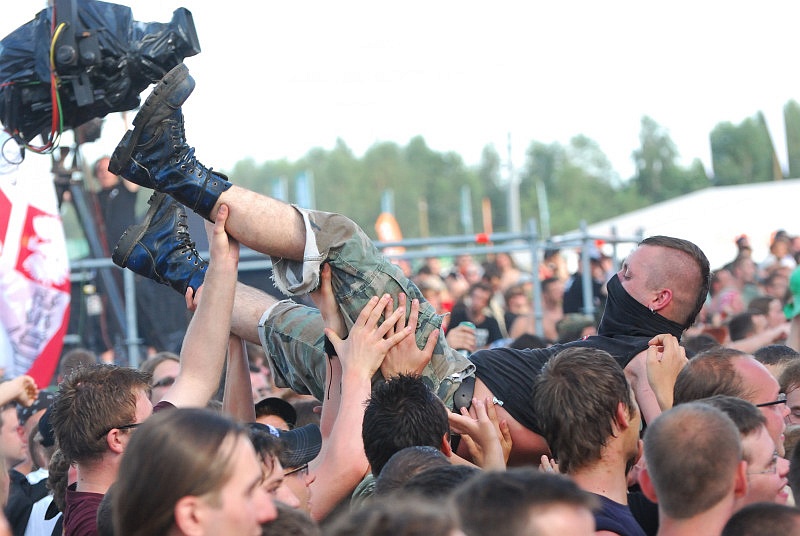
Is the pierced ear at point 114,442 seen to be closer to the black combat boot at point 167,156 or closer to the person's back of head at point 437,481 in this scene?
the black combat boot at point 167,156

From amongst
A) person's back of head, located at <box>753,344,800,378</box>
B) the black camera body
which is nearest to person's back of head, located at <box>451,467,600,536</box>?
person's back of head, located at <box>753,344,800,378</box>

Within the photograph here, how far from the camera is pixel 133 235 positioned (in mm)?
4332

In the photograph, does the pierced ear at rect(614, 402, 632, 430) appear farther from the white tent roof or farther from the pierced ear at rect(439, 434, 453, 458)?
the white tent roof

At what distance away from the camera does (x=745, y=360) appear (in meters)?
3.90

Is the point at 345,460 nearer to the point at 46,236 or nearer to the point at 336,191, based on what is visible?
the point at 46,236

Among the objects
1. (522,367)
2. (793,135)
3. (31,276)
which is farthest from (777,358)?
(793,135)

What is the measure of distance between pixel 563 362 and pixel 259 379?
148 inches

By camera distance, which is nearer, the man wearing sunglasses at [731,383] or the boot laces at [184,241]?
the man wearing sunglasses at [731,383]

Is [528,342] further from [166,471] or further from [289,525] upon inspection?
[166,471]

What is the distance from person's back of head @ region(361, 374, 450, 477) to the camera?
3350 mm

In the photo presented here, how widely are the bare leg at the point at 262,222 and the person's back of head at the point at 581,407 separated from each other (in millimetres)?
1154

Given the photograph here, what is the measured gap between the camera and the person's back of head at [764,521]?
256 centimetres

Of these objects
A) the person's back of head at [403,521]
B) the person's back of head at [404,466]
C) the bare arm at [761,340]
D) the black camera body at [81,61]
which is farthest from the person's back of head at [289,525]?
the bare arm at [761,340]

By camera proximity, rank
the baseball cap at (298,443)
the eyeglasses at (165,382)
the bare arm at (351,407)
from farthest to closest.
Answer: the eyeglasses at (165,382) < the bare arm at (351,407) < the baseball cap at (298,443)
